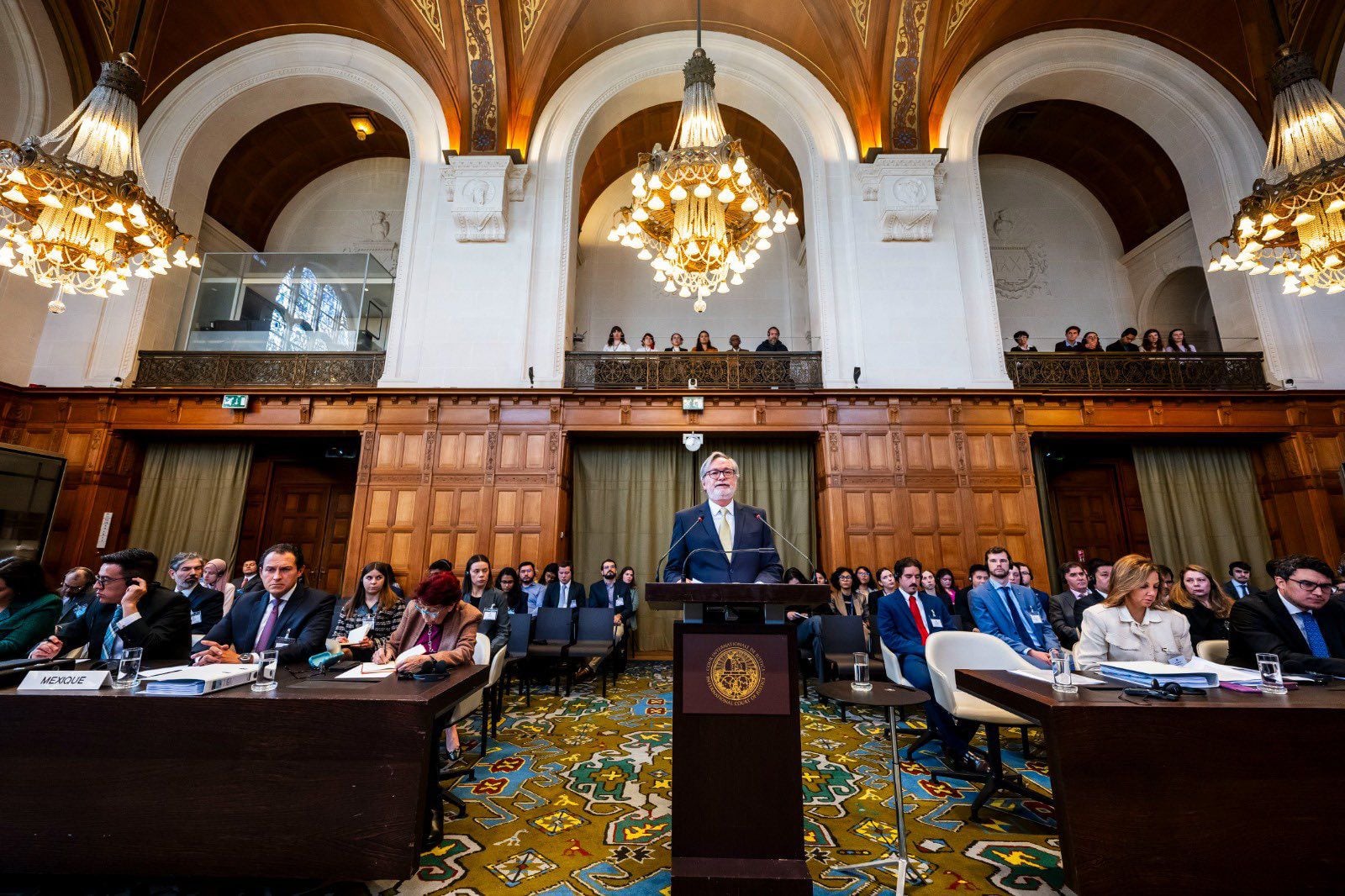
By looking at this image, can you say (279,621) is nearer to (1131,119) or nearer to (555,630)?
(555,630)

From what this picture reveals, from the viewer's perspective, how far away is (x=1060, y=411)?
7988mm

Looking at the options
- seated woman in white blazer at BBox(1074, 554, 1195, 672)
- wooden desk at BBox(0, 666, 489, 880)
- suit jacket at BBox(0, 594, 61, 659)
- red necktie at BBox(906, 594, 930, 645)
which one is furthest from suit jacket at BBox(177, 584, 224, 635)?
seated woman in white blazer at BBox(1074, 554, 1195, 672)

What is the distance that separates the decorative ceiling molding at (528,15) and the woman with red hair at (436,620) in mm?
8881

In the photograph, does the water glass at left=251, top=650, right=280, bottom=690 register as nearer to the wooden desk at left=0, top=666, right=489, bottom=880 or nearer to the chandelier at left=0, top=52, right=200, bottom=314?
the wooden desk at left=0, top=666, right=489, bottom=880

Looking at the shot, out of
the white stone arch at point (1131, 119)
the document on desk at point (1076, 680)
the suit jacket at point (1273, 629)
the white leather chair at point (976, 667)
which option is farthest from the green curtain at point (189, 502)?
the white stone arch at point (1131, 119)

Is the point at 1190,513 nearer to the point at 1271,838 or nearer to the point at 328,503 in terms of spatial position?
the point at 1271,838

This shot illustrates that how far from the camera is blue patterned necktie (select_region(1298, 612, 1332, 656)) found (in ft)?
9.36

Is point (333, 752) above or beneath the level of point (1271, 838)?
above

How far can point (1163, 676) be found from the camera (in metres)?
2.25

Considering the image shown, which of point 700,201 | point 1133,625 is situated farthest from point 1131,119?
point 1133,625

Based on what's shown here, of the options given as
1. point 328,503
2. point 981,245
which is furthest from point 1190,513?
point 328,503

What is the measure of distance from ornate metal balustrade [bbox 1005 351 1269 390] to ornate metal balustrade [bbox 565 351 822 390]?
3031 millimetres

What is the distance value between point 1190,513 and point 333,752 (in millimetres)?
10813

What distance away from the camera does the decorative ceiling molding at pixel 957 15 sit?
838cm
